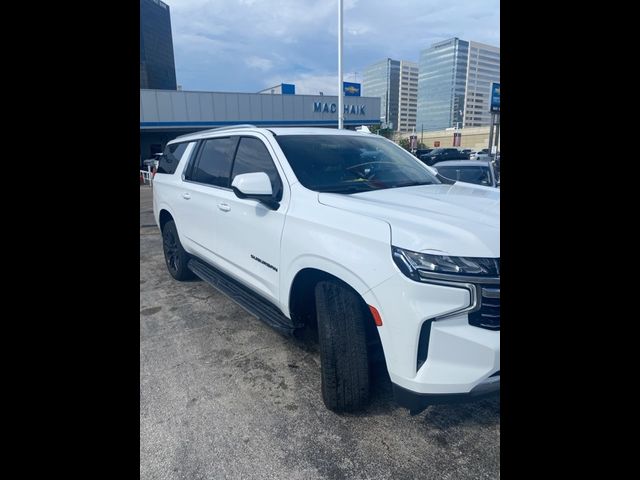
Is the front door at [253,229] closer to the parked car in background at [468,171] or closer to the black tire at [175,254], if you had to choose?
the black tire at [175,254]

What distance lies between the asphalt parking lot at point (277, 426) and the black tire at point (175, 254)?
4.88 ft

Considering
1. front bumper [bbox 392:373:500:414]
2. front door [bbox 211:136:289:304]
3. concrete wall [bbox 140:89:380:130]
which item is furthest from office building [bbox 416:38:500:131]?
concrete wall [bbox 140:89:380:130]

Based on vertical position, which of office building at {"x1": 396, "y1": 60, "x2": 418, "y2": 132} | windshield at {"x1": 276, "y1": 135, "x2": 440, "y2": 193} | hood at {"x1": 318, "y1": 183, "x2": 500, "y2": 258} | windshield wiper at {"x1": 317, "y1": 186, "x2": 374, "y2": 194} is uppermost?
office building at {"x1": 396, "y1": 60, "x2": 418, "y2": 132}

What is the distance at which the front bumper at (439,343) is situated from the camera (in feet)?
5.69

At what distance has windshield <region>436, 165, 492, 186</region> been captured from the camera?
746 cm

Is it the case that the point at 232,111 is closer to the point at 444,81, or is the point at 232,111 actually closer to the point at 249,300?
the point at 444,81

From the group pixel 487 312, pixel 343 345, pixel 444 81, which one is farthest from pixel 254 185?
pixel 444 81

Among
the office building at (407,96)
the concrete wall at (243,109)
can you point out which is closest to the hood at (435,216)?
the office building at (407,96)

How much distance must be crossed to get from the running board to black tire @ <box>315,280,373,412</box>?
0.46 metres

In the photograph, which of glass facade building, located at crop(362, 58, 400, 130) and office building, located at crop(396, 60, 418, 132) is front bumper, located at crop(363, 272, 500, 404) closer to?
office building, located at crop(396, 60, 418, 132)

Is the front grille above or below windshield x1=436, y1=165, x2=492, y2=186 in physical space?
below

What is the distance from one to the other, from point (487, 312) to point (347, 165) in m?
1.66
